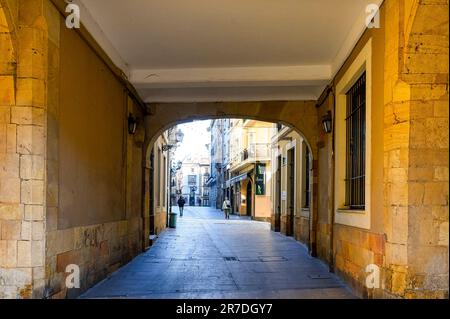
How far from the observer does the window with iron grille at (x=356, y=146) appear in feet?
23.8

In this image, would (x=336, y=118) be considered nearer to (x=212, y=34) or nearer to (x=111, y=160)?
(x=212, y=34)

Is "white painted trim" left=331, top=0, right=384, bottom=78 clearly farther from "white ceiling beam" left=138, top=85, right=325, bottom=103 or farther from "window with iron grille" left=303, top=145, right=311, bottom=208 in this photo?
"window with iron grille" left=303, top=145, right=311, bottom=208

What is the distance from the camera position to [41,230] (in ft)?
15.8

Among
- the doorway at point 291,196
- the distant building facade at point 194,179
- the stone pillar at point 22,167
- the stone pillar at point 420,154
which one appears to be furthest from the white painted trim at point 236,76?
the distant building facade at point 194,179

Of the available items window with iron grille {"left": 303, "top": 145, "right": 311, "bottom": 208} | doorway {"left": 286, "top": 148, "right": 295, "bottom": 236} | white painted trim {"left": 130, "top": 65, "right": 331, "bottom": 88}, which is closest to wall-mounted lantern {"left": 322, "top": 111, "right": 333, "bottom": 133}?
white painted trim {"left": 130, "top": 65, "right": 331, "bottom": 88}

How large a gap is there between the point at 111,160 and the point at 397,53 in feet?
16.5

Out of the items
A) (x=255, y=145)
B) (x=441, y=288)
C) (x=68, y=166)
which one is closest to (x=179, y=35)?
(x=68, y=166)

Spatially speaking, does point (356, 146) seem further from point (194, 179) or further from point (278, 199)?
point (194, 179)

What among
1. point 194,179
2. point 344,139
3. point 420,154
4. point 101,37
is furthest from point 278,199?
point 194,179

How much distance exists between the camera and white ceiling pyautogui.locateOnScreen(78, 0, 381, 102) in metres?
6.35

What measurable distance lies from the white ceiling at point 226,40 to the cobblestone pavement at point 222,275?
347 centimetres

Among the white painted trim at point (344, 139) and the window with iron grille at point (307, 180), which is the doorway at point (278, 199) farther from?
the white painted trim at point (344, 139)

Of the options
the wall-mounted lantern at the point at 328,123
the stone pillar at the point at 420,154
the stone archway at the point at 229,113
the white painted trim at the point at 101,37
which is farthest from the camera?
the stone archway at the point at 229,113

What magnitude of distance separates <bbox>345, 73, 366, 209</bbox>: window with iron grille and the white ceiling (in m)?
0.66
